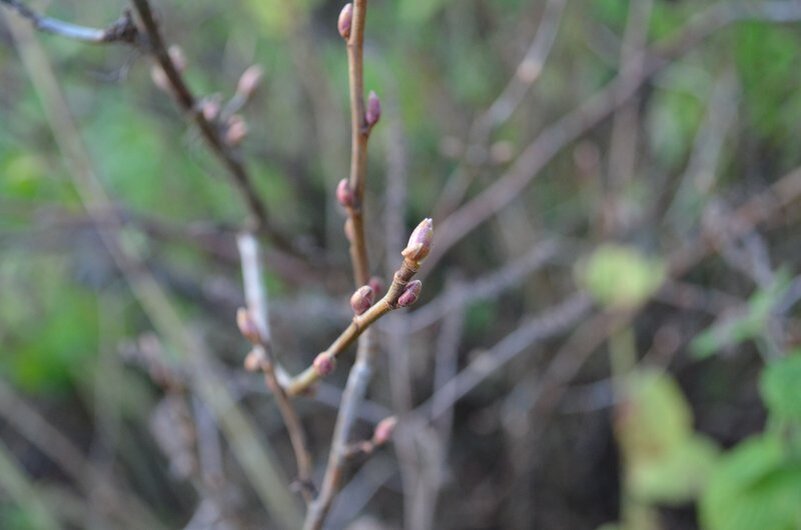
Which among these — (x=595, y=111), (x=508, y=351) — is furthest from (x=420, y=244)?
(x=595, y=111)

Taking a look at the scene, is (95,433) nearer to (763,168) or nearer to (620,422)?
(620,422)

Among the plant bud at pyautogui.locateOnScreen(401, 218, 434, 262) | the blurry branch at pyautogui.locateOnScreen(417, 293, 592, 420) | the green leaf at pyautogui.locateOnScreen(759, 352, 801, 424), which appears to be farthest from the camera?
the blurry branch at pyautogui.locateOnScreen(417, 293, 592, 420)

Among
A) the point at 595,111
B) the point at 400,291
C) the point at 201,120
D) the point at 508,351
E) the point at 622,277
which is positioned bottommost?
the point at 400,291

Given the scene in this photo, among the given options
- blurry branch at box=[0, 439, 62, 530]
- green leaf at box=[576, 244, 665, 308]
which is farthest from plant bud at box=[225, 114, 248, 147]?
blurry branch at box=[0, 439, 62, 530]

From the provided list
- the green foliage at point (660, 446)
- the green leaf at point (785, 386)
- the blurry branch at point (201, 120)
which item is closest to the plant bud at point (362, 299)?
the blurry branch at point (201, 120)

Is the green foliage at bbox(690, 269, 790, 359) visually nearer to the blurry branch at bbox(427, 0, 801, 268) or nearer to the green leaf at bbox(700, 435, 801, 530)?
the green leaf at bbox(700, 435, 801, 530)

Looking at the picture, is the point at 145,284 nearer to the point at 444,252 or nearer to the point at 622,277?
the point at 444,252

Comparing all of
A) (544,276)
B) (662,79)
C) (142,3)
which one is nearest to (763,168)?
(662,79)
